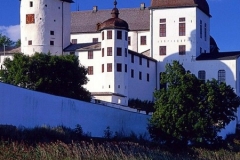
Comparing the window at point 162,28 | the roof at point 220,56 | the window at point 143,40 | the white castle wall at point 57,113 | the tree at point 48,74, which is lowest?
the white castle wall at point 57,113

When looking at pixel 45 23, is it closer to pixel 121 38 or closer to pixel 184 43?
pixel 121 38

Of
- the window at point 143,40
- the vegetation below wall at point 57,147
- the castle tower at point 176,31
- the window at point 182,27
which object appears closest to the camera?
the vegetation below wall at point 57,147

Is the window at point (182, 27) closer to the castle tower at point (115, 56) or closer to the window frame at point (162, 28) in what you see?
the window frame at point (162, 28)

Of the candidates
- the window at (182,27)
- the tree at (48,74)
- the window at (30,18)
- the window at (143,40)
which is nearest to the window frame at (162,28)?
the window at (182,27)

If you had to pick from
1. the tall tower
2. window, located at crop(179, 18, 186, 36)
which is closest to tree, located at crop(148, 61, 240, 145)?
the tall tower

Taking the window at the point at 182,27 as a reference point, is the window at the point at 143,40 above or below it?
below

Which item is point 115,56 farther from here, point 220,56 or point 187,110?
point 187,110

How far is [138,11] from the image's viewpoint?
323 feet

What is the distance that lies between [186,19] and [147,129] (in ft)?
103

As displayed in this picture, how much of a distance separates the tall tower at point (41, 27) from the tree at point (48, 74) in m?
8.98

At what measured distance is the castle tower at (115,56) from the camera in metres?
78.0

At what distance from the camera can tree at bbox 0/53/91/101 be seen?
67669mm

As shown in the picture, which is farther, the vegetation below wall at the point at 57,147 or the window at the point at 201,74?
the window at the point at 201,74

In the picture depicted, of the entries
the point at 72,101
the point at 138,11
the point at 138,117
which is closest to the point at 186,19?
the point at 138,11
